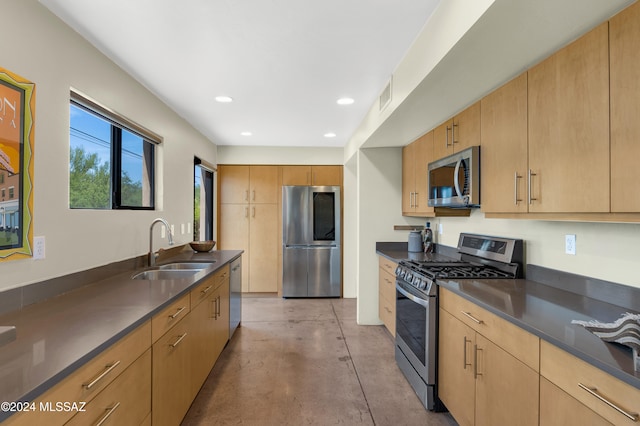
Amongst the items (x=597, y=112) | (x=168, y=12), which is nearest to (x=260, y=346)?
(x=168, y=12)

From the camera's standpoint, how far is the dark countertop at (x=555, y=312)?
1.04 m

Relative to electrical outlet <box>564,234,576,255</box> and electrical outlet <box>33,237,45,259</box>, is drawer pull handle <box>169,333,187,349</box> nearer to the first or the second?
electrical outlet <box>33,237,45,259</box>

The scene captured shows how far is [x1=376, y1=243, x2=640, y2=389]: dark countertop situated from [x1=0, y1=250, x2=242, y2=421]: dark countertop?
1593mm

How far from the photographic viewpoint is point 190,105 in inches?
133

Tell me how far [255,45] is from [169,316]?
Answer: 5.63ft

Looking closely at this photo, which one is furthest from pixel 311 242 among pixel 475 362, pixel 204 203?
pixel 475 362

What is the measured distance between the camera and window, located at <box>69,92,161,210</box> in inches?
85.7

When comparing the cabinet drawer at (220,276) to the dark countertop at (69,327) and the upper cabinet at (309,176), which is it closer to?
the dark countertop at (69,327)

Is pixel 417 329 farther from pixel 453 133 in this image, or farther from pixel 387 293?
pixel 453 133

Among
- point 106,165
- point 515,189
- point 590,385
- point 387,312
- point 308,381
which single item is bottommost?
point 308,381

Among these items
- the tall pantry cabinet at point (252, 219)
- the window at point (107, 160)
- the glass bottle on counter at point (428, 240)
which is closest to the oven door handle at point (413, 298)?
the glass bottle on counter at point (428, 240)

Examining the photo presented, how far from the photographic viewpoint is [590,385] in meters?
1.09

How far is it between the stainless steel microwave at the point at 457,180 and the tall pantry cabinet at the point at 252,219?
311 cm

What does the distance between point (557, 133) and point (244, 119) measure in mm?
3147
